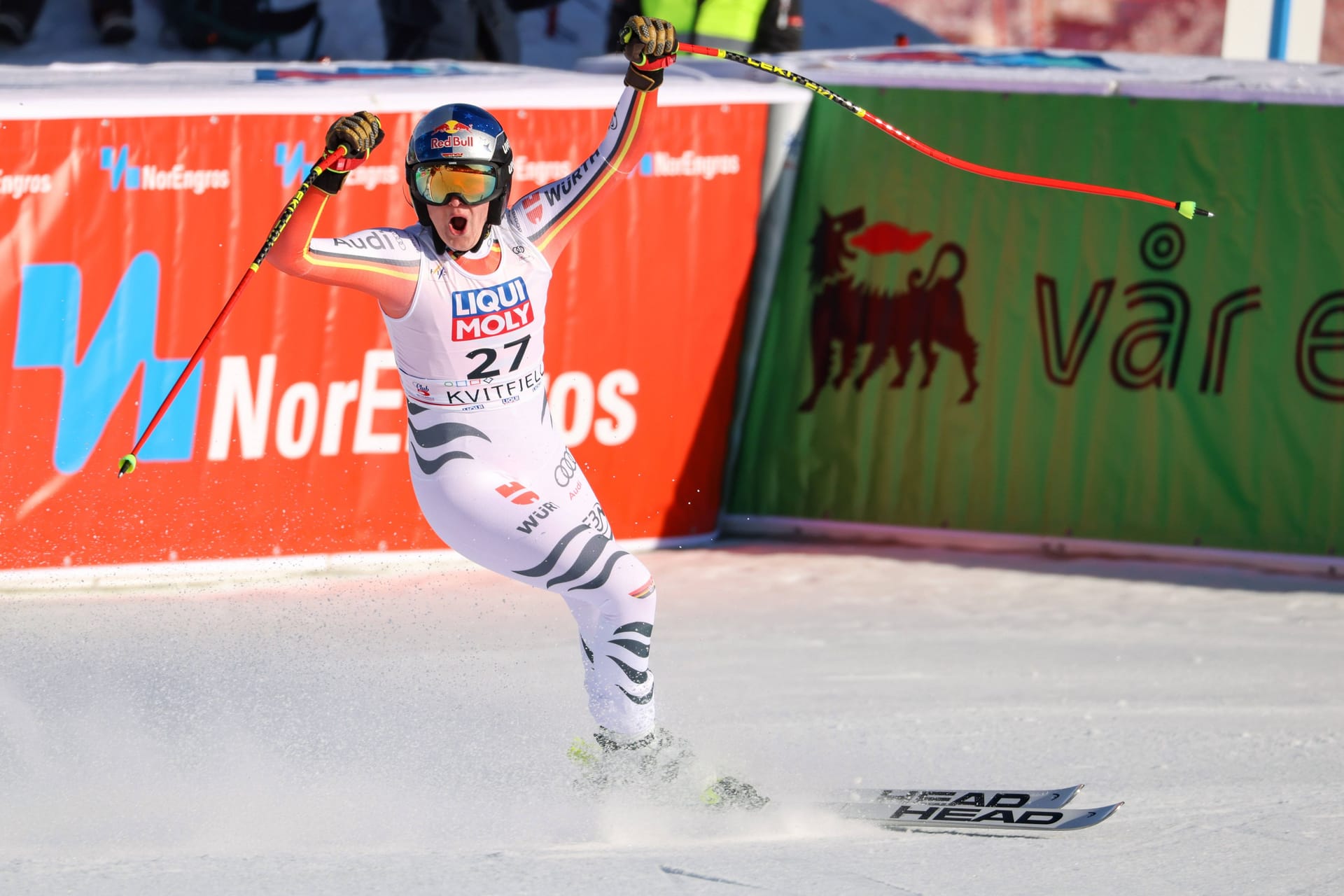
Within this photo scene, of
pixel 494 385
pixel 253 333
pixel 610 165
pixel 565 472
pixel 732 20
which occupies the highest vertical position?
pixel 732 20

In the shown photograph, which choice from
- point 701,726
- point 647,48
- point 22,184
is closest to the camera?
point 647,48

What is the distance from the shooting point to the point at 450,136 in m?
4.75

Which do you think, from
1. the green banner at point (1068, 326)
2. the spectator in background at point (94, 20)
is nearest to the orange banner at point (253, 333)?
the green banner at point (1068, 326)

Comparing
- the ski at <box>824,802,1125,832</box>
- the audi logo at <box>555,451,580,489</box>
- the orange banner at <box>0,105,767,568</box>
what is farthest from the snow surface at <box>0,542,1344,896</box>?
the audi logo at <box>555,451,580,489</box>

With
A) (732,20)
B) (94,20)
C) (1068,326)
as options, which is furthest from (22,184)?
(94,20)

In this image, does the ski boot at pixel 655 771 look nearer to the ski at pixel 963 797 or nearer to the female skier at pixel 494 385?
the female skier at pixel 494 385

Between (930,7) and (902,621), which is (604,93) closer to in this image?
(902,621)

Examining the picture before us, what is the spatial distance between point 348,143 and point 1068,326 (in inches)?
196

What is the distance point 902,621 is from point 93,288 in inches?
150

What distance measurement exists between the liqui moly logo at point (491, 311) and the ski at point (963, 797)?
1.84 m

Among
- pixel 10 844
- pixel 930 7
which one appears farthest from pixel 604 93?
pixel 930 7

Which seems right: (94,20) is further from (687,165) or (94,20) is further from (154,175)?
(687,165)

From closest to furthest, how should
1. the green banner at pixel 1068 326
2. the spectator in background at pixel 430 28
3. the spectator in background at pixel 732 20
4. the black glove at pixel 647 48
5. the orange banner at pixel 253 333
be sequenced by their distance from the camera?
the black glove at pixel 647 48, the orange banner at pixel 253 333, the green banner at pixel 1068 326, the spectator in background at pixel 732 20, the spectator in background at pixel 430 28

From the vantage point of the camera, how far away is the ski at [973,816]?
5160 mm
